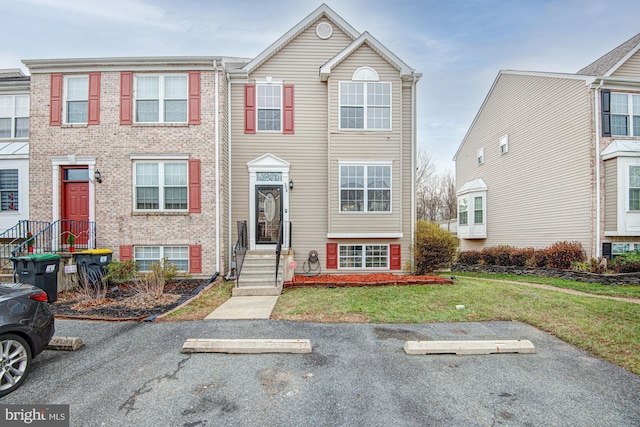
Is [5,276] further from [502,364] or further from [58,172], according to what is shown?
[502,364]

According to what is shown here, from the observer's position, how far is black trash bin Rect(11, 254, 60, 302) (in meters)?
7.20

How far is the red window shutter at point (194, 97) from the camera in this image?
10078mm

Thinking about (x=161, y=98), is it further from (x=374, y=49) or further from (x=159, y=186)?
(x=374, y=49)

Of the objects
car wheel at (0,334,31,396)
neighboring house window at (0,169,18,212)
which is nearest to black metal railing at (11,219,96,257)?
neighboring house window at (0,169,18,212)

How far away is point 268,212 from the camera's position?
1064 centimetres

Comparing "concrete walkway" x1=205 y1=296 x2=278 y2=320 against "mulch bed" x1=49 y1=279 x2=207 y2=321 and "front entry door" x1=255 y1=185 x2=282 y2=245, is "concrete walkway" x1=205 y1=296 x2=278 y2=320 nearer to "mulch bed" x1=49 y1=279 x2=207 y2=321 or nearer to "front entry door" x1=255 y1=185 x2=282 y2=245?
"mulch bed" x1=49 y1=279 x2=207 y2=321

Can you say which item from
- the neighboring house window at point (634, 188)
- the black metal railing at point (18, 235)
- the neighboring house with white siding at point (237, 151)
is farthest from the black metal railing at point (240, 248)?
the neighboring house window at point (634, 188)

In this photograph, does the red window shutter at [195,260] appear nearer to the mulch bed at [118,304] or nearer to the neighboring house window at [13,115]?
the mulch bed at [118,304]

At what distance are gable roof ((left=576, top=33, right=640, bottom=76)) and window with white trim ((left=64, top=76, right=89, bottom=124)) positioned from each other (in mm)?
17758

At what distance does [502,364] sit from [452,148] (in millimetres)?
33200

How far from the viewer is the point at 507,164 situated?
51.1 ft

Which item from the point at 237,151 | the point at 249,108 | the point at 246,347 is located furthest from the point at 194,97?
the point at 246,347

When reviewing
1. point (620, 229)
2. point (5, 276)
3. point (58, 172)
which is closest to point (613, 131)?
point (620, 229)

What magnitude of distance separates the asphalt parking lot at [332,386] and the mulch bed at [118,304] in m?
1.31
